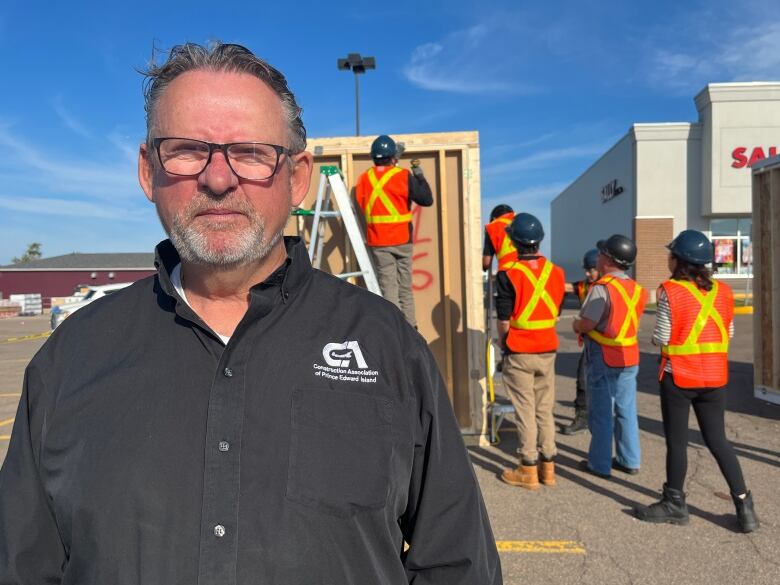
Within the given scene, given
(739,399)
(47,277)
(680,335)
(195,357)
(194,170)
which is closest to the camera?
(195,357)

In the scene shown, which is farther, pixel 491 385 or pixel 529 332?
pixel 491 385

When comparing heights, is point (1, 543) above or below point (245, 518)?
below

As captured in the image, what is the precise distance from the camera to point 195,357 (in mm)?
1384

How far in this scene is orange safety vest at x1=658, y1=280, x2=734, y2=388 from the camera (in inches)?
161

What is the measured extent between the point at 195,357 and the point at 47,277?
58.5m

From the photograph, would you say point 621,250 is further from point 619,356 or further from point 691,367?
point 691,367

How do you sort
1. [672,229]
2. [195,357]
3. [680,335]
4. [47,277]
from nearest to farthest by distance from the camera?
[195,357]
[680,335]
[672,229]
[47,277]

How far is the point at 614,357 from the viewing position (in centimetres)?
516

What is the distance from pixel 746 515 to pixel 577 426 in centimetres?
278

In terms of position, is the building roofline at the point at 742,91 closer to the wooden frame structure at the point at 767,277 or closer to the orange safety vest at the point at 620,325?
the wooden frame structure at the point at 767,277

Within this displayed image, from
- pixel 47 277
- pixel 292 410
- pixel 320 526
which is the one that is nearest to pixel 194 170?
pixel 292 410

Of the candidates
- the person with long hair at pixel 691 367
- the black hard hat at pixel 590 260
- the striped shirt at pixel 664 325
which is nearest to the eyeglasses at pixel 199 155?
the striped shirt at pixel 664 325

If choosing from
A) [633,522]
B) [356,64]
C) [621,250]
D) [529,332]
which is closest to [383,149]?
[529,332]

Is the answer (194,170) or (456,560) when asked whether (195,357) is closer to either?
(194,170)
